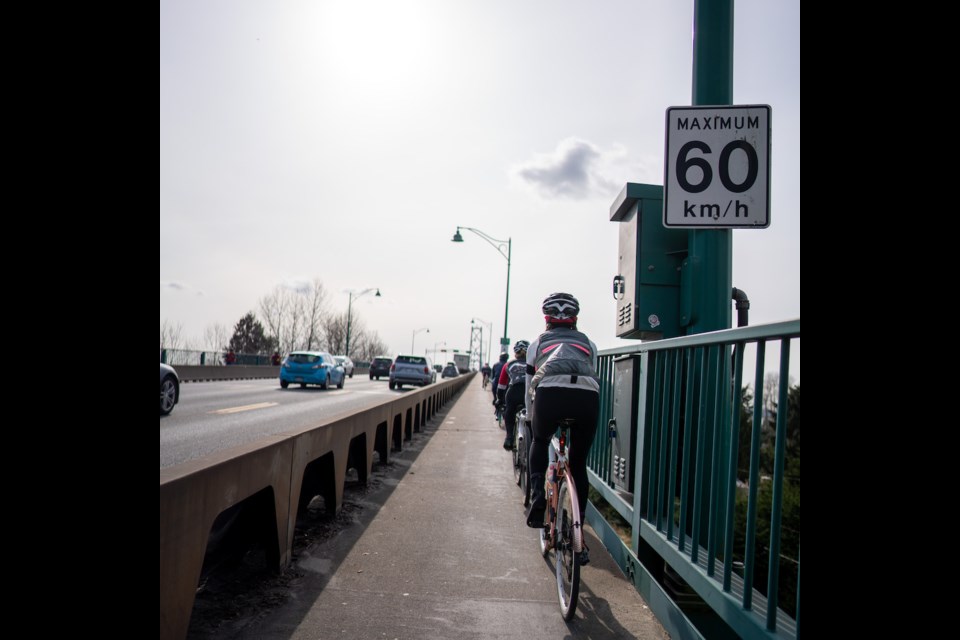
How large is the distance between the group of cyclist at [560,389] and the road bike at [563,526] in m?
0.07

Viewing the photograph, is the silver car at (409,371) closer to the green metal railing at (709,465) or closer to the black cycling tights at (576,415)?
the green metal railing at (709,465)

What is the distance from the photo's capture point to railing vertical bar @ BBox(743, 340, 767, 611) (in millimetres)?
2641

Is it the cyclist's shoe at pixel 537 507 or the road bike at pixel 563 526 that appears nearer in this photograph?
the road bike at pixel 563 526

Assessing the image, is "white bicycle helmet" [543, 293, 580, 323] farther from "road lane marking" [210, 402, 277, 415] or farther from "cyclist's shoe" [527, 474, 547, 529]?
"road lane marking" [210, 402, 277, 415]

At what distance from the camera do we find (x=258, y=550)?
451 centimetres

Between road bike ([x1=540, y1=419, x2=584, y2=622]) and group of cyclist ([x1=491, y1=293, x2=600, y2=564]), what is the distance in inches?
2.8

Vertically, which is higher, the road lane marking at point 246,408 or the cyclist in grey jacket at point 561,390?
the cyclist in grey jacket at point 561,390

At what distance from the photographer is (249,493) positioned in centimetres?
364

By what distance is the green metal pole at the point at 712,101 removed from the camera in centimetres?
492

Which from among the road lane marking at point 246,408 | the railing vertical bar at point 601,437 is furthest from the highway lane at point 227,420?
the railing vertical bar at point 601,437

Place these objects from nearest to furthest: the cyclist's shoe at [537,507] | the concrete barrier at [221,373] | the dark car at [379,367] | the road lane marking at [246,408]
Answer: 1. the cyclist's shoe at [537,507]
2. the road lane marking at [246,408]
3. the concrete barrier at [221,373]
4. the dark car at [379,367]
